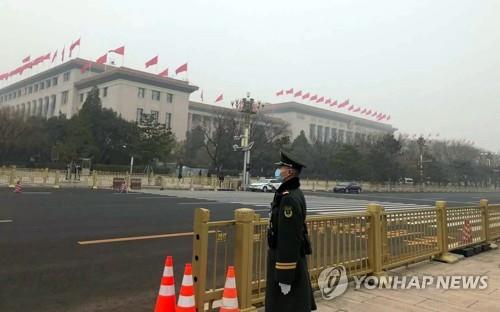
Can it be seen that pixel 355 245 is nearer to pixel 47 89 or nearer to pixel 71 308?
pixel 71 308

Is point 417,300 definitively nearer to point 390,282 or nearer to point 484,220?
point 390,282

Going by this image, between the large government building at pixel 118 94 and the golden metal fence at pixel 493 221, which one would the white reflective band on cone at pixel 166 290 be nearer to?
the golden metal fence at pixel 493 221

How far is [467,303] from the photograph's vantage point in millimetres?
5367

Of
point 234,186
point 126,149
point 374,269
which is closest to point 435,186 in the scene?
point 234,186

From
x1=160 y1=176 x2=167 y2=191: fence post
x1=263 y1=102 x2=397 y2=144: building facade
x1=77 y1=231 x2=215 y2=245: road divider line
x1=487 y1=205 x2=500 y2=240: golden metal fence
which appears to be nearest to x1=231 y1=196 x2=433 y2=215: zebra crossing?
x1=487 y1=205 x2=500 y2=240: golden metal fence

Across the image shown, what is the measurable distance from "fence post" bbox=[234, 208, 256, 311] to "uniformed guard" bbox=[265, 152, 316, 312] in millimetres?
792

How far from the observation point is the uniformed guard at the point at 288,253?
3350mm

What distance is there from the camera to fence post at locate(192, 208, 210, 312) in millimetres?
4219

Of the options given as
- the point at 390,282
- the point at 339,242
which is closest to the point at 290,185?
the point at 339,242

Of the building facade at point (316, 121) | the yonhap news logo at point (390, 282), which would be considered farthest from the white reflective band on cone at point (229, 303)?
the building facade at point (316, 121)

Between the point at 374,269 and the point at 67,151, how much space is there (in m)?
42.8

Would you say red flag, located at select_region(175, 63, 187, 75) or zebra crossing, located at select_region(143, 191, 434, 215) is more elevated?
red flag, located at select_region(175, 63, 187, 75)

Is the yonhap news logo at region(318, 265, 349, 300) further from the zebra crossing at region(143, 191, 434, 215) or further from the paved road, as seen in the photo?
the zebra crossing at region(143, 191, 434, 215)

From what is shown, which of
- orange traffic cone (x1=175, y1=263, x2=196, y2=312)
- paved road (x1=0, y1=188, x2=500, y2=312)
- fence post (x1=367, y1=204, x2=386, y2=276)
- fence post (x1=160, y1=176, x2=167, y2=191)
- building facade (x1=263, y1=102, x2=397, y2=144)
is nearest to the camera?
orange traffic cone (x1=175, y1=263, x2=196, y2=312)
